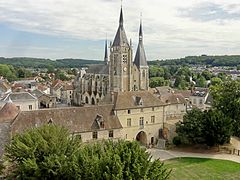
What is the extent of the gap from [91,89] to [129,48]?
1623 centimetres

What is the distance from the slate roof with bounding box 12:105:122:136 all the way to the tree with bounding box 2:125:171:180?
8.80m

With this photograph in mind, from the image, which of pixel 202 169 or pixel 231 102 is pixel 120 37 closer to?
pixel 231 102

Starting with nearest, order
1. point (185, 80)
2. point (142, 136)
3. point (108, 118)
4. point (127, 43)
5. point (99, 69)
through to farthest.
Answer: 1. point (108, 118)
2. point (142, 136)
3. point (127, 43)
4. point (99, 69)
5. point (185, 80)

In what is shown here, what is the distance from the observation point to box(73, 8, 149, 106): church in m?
69.4

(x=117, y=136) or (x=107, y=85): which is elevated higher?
(x=107, y=85)

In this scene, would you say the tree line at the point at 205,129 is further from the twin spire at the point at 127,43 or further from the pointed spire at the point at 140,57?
the pointed spire at the point at 140,57

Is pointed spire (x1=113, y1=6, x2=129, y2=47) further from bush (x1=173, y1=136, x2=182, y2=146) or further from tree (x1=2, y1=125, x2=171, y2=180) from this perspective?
tree (x1=2, y1=125, x2=171, y2=180)

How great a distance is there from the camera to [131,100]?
45469 mm

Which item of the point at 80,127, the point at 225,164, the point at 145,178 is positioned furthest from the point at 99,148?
the point at 225,164

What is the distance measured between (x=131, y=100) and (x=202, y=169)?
562 inches

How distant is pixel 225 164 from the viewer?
3819 centimetres

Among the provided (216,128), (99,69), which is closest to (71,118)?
(216,128)

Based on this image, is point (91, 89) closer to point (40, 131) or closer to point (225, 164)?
point (225, 164)

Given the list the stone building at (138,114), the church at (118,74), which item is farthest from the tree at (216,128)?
the church at (118,74)
